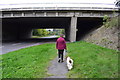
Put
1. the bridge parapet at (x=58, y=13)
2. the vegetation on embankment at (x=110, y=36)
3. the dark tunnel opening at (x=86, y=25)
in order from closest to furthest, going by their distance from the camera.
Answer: the vegetation on embankment at (x=110, y=36) < the bridge parapet at (x=58, y=13) < the dark tunnel opening at (x=86, y=25)

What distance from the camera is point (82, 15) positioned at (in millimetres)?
18266

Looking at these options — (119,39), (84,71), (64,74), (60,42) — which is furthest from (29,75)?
(119,39)

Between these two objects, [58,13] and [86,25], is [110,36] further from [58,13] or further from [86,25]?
[86,25]

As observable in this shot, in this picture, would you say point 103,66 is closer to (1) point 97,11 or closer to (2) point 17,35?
(1) point 97,11

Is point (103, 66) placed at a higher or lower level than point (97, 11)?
lower

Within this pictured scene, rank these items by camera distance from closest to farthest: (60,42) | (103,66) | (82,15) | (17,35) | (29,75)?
1. (29,75)
2. (103,66)
3. (60,42)
4. (82,15)
5. (17,35)

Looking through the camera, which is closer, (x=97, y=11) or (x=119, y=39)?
(x=119, y=39)

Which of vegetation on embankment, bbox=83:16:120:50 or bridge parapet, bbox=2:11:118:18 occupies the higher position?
bridge parapet, bbox=2:11:118:18

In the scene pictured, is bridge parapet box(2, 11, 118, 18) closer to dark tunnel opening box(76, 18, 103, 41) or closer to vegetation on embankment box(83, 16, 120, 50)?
dark tunnel opening box(76, 18, 103, 41)

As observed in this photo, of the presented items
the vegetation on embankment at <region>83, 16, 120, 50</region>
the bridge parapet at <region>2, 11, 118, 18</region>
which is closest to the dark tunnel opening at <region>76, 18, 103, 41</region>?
the bridge parapet at <region>2, 11, 118, 18</region>

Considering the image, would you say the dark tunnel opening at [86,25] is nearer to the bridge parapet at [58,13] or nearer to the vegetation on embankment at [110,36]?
the bridge parapet at [58,13]

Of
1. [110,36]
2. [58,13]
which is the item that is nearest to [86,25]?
[58,13]

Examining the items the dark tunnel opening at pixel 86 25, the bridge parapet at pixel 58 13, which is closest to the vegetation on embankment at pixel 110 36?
the bridge parapet at pixel 58 13

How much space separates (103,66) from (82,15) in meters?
13.8
